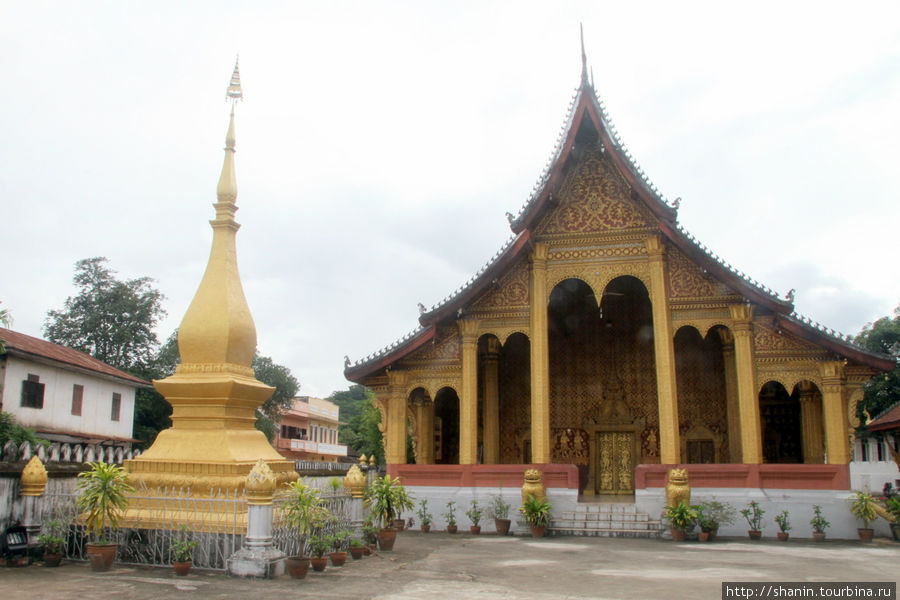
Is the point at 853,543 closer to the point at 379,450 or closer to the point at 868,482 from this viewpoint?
the point at 868,482

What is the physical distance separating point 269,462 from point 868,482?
86.3 ft

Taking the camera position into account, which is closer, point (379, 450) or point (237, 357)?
point (237, 357)

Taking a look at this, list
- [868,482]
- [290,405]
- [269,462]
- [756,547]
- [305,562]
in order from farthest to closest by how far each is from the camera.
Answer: [290,405]
[868,482]
[756,547]
[269,462]
[305,562]

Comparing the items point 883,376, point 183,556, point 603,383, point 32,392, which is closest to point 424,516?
point 603,383

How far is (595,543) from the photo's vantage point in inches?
504

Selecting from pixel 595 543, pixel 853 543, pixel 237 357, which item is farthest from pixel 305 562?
pixel 853 543

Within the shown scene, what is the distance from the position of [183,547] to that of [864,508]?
37.5 ft

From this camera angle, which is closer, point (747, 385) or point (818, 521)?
point (818, 521)

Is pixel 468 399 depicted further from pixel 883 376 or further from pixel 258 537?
pixel 883 376

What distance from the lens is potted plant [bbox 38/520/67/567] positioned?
28.8ft

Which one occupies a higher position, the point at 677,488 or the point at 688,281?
the point at 688,281

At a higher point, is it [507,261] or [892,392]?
[507,261]

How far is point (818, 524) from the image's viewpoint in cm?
1349

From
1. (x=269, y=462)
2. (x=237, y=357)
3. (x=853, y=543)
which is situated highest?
(x=237, y=357)
